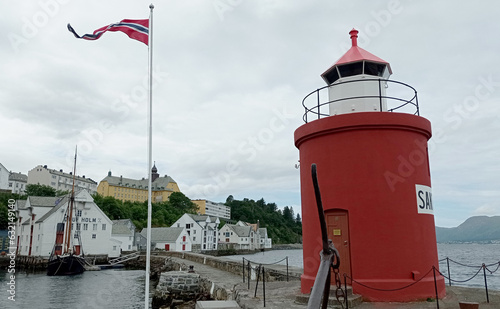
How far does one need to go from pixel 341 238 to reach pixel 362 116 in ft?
10.5

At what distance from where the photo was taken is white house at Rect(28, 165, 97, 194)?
10219 cm

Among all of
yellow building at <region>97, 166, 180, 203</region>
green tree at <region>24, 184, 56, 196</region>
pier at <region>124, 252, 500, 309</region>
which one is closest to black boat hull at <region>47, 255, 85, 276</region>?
pier at <region>124, 252, 500, 309</region>

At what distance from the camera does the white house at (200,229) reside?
72875mm

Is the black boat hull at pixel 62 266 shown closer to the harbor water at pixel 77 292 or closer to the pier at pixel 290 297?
the harbor water at pixel 77 292

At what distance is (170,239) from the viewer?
212ft

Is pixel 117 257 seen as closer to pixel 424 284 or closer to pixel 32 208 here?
pixel 32 208

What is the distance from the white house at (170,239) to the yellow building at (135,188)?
59193mm

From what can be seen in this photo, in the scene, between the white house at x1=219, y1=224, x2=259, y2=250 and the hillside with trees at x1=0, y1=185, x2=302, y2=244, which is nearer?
the hillside with trees at x1=0, y1=185, x2=302, y2=244

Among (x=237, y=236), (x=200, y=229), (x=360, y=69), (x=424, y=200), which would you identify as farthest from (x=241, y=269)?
(x=237, y=236)

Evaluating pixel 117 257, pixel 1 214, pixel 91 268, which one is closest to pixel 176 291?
pixel 91 268

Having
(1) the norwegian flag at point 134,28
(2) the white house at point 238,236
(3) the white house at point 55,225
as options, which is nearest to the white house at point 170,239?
(3) the white house at point 55,225

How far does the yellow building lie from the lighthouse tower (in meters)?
117

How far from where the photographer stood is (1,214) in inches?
2249

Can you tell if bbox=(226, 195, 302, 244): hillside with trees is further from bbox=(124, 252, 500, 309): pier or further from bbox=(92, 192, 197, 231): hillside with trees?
bbox=(124, 252, 500, 309): pier
